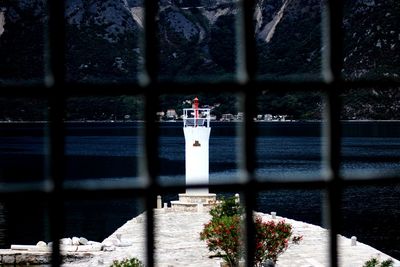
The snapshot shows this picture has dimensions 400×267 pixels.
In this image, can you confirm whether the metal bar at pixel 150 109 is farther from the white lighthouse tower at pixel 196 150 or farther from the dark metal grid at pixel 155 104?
the white lighthouse tower at pixel 196 150

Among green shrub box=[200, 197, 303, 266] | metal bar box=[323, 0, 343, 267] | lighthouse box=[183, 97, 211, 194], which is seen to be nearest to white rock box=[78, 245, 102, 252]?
green shrub box=[200, 197, 303, 266]

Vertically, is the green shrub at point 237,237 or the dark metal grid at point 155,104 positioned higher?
the dark metal grid at point 155,104

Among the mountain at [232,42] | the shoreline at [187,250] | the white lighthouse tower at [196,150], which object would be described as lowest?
the shoreline at [187,250]

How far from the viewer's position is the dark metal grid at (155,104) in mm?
1556

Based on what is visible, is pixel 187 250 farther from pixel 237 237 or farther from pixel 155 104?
pixel 155 104

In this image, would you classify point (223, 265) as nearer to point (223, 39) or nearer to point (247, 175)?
point (247, 175)

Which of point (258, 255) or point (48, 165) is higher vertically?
point (48, 165)

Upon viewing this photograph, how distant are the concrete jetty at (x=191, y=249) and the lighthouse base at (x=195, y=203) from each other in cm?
183

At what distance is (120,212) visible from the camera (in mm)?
48906

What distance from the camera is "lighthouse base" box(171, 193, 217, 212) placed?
35.5m

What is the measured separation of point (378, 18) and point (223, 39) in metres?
30.6

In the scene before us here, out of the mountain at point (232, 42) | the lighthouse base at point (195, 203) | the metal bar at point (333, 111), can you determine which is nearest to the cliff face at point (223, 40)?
the mountain at point (232, 42)

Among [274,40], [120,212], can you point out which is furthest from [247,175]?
[274,40]

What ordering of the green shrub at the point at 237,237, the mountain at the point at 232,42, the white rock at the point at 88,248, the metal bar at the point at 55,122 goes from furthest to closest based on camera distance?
the mountain at the point at 232,42, the white rock at the point at 88,248, the green shrub at the point at 237,237, the metal bar at the point at 55,122
